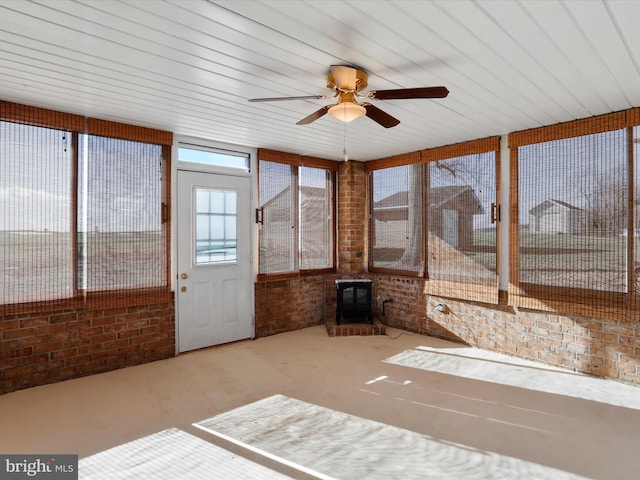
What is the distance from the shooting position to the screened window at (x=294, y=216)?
482 cm

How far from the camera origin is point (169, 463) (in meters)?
2.15

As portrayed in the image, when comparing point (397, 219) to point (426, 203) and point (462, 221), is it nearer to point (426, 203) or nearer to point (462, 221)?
point (426, 203)

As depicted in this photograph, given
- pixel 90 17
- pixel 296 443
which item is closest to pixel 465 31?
pixel 90 17

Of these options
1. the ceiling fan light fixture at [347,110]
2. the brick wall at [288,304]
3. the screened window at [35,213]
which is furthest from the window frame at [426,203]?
the screened window at [35,213]

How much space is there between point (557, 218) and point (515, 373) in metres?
1.60

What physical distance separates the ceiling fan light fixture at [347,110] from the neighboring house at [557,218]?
2.41 meters

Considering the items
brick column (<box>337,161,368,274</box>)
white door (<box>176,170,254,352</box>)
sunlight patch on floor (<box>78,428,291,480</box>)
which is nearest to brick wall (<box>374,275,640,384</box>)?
brick column (<box>337,161,368,274</box>)

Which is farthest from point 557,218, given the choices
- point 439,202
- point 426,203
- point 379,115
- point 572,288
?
point 379,115

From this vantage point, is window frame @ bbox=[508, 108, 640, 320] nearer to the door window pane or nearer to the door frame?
the door frame

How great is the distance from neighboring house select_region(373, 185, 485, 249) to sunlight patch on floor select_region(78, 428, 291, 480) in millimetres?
3391

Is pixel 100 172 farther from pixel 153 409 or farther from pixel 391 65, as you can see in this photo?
pixel 391 65

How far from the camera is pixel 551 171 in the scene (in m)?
3.68

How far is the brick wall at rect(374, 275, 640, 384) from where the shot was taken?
3.29 meters

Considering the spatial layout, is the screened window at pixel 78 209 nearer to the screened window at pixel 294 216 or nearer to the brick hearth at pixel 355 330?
the screened window at pixel 294 216
